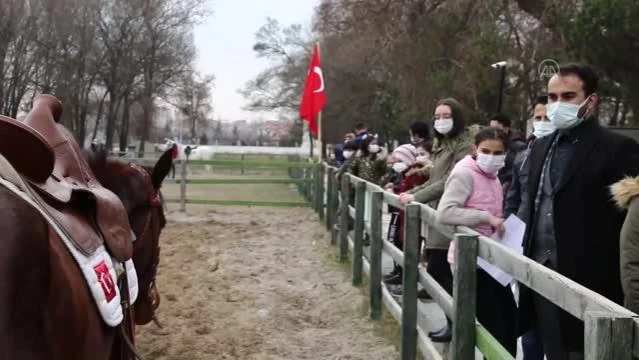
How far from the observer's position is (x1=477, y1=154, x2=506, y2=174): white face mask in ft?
12.2

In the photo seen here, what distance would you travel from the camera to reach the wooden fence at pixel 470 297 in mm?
1546

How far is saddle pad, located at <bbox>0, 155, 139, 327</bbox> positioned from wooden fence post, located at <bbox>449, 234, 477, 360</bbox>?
145 cm

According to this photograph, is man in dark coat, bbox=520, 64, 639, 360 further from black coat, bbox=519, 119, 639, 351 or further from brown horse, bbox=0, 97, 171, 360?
brown horse, bbox=0, 97, 171, 360

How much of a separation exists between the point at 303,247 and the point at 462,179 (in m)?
5.88

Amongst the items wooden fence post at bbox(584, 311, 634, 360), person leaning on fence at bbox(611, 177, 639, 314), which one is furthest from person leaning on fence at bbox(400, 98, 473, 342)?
wooden fence post at bbox(584, 311, 634, 360)

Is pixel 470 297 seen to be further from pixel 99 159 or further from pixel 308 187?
pixel 308 187

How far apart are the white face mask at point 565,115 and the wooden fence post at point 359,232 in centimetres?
397

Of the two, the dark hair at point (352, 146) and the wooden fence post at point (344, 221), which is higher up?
the dark hair at point (352, 146)

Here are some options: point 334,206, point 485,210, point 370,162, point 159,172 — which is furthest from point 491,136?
point 334,206

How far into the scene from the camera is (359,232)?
672cm

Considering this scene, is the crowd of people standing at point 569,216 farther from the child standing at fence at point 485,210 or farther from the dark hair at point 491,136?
the dark hair at point 491,136

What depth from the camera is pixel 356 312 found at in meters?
5.94

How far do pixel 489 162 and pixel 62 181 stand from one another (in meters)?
2.33

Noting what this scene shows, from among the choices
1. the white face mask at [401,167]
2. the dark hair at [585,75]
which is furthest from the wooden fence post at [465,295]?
the white face mask at [401,167]
